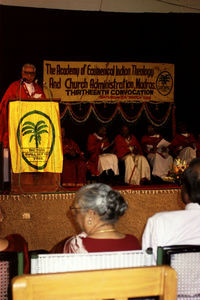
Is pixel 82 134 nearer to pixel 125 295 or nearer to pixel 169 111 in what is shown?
pixel 169 111

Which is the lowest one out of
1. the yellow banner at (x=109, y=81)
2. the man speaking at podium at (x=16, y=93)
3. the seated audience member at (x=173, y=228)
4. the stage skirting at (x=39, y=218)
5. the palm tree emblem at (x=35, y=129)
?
the stage skirting at (x=39, y=218)

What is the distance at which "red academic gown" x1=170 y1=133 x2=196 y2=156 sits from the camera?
7.77 m

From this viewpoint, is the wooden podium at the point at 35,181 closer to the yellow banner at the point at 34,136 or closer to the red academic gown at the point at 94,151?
the yellow banner at the point at 34,136

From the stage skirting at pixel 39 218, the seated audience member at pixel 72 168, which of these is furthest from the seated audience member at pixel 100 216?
the seated audience member at pixel 72 168

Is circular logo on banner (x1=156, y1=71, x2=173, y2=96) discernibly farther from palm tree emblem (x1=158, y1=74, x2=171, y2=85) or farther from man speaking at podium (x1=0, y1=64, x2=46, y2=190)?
man speaking at podium (x1=0, y1=64, x2=46, y2=190)

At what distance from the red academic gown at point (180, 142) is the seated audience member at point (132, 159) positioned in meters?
0.75

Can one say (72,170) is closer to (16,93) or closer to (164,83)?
(16,93)

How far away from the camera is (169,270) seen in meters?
0.89

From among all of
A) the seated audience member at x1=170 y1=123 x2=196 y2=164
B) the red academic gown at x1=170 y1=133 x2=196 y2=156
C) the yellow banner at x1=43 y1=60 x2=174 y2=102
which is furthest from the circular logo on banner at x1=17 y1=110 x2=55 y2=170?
the red academic gown at x1=170 y1=133 x2=196 y2=156

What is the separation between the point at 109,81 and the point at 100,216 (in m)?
6.51

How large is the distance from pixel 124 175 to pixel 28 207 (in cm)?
370

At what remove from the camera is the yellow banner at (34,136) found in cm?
388

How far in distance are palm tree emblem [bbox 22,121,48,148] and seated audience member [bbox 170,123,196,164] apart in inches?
171

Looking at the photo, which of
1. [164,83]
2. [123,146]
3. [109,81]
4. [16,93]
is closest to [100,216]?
[16,93]
